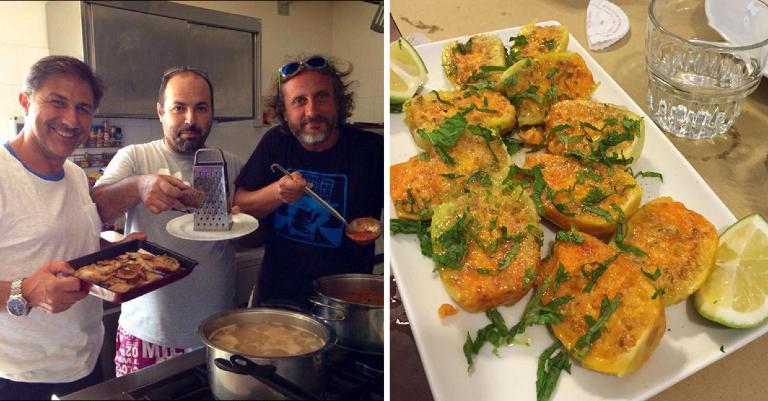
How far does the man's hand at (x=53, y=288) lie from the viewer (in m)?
0.38

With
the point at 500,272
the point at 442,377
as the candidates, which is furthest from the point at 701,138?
the point at 442,377

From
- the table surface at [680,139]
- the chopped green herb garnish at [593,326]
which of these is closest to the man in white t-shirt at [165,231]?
the table surface at [680,139]

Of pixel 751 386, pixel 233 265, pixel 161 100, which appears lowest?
pixel 751 386

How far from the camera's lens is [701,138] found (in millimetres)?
782

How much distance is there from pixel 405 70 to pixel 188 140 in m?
0.38

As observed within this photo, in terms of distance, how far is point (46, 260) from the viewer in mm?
383

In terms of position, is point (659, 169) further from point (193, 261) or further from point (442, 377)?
point (193, 261)

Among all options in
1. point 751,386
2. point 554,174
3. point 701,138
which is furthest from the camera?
point 701,138

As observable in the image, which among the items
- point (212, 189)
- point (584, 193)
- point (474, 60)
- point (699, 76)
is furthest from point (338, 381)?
point (699, 76)

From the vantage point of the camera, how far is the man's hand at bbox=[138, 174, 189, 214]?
1.29 ft

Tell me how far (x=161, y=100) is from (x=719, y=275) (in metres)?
0.48

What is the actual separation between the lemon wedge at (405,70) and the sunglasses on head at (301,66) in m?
0.30

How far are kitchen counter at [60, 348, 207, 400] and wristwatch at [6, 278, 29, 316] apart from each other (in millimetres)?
58

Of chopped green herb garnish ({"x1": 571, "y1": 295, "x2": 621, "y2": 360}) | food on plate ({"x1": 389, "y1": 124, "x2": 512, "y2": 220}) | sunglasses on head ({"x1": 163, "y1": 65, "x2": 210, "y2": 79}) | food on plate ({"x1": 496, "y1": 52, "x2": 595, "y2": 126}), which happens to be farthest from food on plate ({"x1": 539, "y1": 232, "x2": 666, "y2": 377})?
sunglasses on head ({"x1": 163, "y1": 65, "x2": 210, "y2": 79})
